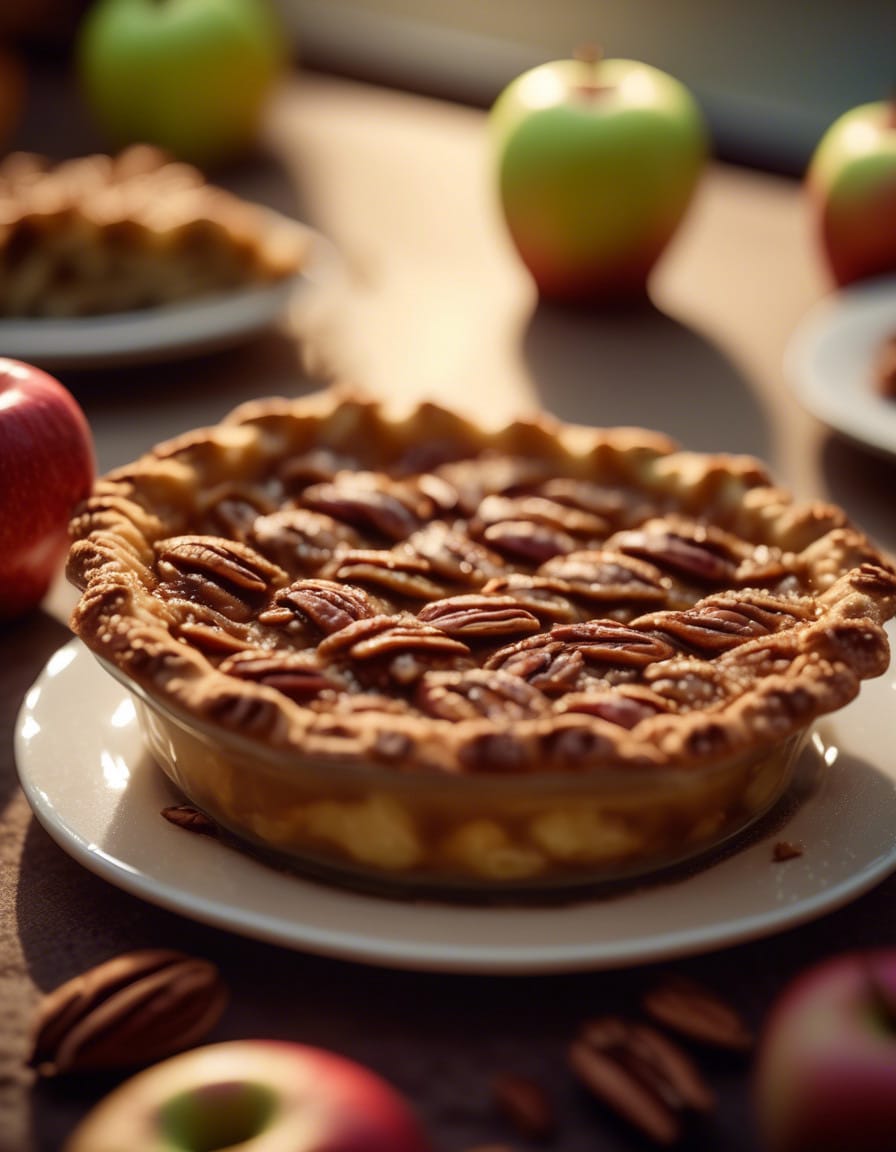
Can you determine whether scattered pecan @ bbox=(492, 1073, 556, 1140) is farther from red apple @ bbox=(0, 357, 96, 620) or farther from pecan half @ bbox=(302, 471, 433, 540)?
red apple @ bbox=(0, 357, 96, 620)

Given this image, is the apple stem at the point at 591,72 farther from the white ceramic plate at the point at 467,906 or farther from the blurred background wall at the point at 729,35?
the blurred background wall at the point at 729,35

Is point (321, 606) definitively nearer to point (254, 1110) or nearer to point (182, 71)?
point (254, 1110)

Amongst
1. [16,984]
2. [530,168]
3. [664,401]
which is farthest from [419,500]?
[530,168]

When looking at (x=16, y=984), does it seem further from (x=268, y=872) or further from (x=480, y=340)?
(x=480, y=340)

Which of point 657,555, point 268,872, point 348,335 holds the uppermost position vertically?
point 657,555

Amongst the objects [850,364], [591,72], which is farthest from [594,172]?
[850,364]

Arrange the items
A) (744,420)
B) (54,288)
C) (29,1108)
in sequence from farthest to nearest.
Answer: (54,288)
(744,420)
(29,1108)
